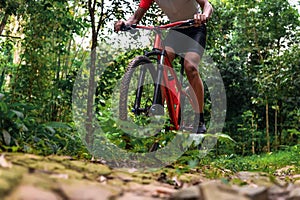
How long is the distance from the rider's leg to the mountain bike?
0.06m

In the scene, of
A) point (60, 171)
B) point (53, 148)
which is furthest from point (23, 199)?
point (53, 148)

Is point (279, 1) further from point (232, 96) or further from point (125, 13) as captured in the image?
point (125, 13)

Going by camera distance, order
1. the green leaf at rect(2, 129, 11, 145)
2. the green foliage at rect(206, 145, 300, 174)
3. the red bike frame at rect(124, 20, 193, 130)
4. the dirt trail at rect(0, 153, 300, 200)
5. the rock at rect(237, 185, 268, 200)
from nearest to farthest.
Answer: the dirt trail at rect(0, 153, 300, 200) → the rock at rect(237, 185, 268, 200) → the green leaf at rect(2, 129, 11, 145) → the red bike frame at rect(124, 20, 193, 130) → the green foliage at rect(206, 145, 300, 174)

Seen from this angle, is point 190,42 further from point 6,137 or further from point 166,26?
point 6,137

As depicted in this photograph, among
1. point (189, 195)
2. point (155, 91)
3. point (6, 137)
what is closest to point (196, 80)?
point (155, 91)

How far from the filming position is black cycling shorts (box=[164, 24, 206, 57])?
11.3ft

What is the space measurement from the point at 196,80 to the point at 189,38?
1.11 ft

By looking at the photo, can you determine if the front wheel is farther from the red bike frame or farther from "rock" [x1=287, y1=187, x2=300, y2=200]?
"rock" [x1=287, y1=187, x2=300, y2=200]

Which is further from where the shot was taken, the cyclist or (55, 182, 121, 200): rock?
the cyclist

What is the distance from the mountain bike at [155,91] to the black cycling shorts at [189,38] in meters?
0.13

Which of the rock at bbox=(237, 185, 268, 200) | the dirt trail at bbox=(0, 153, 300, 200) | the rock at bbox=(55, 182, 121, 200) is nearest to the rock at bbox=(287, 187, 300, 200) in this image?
the dirt trail at bbox=(0, 153, 300, 200)

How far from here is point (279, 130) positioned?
10992 mm

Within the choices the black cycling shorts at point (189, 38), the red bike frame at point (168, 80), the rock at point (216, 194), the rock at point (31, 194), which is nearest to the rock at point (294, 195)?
the rock at point (216, 194)

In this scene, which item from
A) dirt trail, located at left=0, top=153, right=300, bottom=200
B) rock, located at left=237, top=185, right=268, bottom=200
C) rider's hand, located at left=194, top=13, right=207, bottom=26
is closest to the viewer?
dirt trail, located at left=0, top=153, right=300, bottom=200
